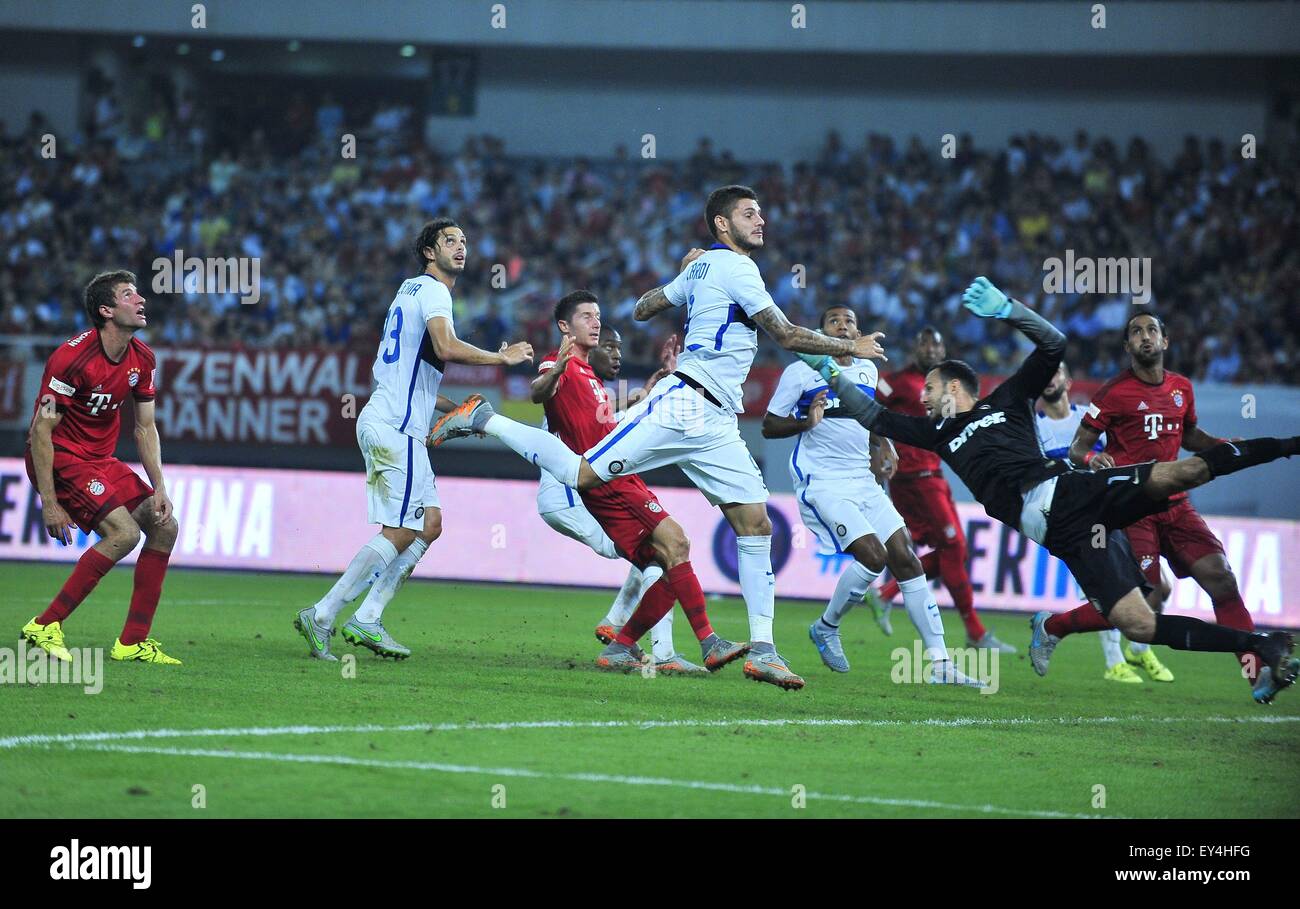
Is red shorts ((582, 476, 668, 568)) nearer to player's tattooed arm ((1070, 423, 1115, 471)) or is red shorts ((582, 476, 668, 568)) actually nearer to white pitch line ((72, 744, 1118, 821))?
player's tattooed arm ((1070, 423, 1115, 471))

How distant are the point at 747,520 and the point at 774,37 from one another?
23154 mm

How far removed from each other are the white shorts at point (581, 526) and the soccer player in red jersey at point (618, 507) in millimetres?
546

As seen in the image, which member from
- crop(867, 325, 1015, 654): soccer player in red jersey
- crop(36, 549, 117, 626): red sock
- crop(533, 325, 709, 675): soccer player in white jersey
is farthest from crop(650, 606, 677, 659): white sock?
crop(867, 325, 1015, 654): soccer player in red jersey

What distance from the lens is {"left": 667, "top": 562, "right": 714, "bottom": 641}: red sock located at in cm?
890

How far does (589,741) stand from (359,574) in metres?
2.80

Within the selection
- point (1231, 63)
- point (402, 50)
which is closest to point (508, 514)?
point (402, 50)

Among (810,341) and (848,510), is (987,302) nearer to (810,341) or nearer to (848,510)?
(810,341)

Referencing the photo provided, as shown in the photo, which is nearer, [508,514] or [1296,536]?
[1296,536]

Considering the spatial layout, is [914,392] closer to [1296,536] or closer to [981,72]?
[1296,536]

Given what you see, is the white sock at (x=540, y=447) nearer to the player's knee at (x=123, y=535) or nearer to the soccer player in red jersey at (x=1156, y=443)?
the player's knee at (x=123, y=535)

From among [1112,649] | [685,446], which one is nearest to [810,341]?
[685,446]

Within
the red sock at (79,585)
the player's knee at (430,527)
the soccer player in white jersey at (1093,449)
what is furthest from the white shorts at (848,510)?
the red sock at (79,585)

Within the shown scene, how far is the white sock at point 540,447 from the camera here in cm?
878

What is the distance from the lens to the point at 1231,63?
30531 millimetres
